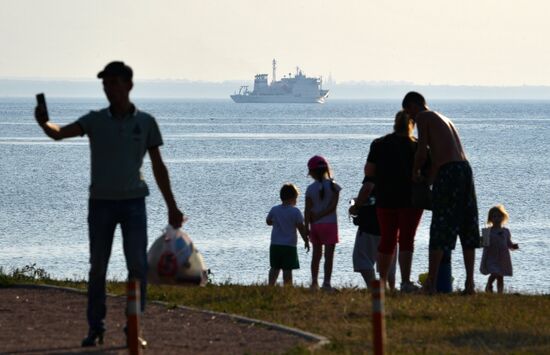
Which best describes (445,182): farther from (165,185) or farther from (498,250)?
(165,185)

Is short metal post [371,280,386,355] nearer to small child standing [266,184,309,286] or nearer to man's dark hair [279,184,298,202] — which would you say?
small child standing [266,184,309,286]

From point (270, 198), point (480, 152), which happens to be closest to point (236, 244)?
point (270, 198)

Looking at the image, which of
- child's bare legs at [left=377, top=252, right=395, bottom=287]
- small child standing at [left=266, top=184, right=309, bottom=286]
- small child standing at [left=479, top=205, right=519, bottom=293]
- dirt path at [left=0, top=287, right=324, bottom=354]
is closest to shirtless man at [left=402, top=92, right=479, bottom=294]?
child's bare legs at [left=377, top=252, right=395, bottom=287]

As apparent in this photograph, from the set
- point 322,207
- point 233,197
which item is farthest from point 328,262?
point 233,197

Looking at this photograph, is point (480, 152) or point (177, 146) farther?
point (177, 146)

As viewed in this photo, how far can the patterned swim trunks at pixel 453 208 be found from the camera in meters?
11.9

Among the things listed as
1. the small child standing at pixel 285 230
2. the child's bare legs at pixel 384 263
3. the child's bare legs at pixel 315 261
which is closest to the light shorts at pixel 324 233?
the child's bare legs at pixel 315 261

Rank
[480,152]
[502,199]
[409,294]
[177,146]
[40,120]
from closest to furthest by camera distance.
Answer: [40,120] < [409,294] < [502,199] < [480,152] < [177,146]

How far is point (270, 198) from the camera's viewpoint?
151 feet

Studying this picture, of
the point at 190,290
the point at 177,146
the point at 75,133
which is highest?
the point at 75,133

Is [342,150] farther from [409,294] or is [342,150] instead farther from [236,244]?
[409,294]

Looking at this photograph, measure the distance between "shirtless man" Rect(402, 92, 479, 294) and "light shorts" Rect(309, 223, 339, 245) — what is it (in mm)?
1445

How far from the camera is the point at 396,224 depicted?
1228cm

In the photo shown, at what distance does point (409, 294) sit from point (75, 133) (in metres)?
4.20
